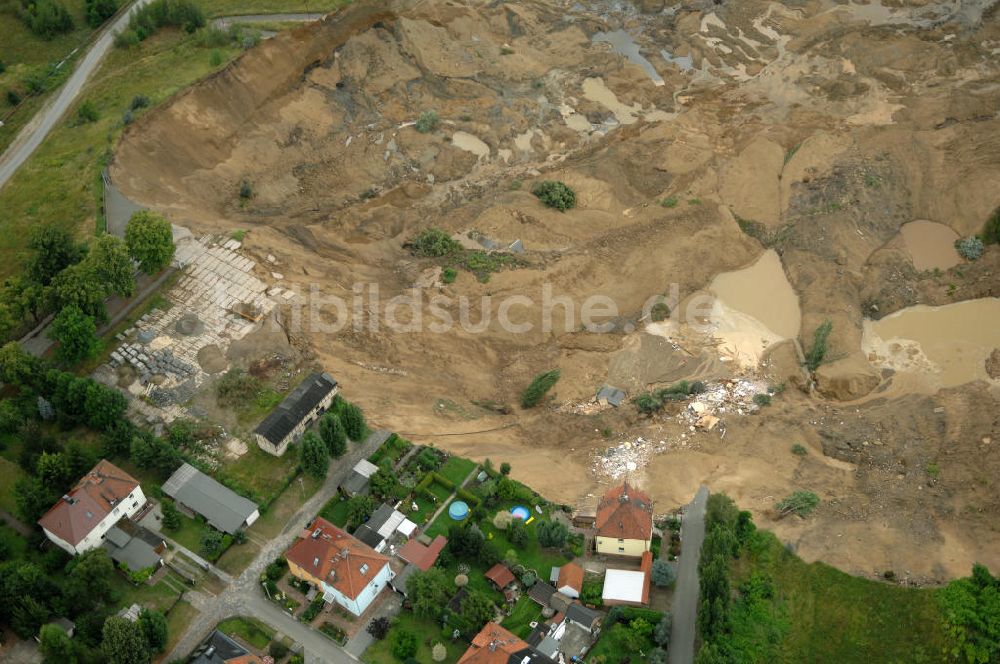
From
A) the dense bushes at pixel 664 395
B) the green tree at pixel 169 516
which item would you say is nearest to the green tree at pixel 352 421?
the green tree at pixel 169 516

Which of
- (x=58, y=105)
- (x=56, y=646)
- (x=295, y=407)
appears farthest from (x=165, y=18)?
(x=56, y=646)

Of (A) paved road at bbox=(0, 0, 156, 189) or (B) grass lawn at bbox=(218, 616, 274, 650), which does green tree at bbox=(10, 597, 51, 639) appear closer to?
(B) grass lawn at bbox=(218, 616, 274, 650)

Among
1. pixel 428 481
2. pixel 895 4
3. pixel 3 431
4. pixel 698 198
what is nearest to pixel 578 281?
pixel 698 198

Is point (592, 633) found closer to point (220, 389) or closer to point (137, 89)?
point (220, 389)

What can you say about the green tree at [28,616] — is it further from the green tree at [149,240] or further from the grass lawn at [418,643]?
the green tree at [149,240]

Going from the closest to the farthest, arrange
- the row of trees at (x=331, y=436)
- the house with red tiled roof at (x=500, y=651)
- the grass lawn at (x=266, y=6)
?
the house with red tiled roof at (x=500, y=651)
the row of trees at (x=331, y=436)
the grass lawn at (x=266, y=6)

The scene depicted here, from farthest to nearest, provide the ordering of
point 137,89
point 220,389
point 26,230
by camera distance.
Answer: point 137,89
point 26,230
point 220,389

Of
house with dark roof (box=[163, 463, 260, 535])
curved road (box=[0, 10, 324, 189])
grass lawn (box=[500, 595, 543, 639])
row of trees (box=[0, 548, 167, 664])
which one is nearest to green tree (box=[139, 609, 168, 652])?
row of trees (box=[0, 548, 167, 664])
